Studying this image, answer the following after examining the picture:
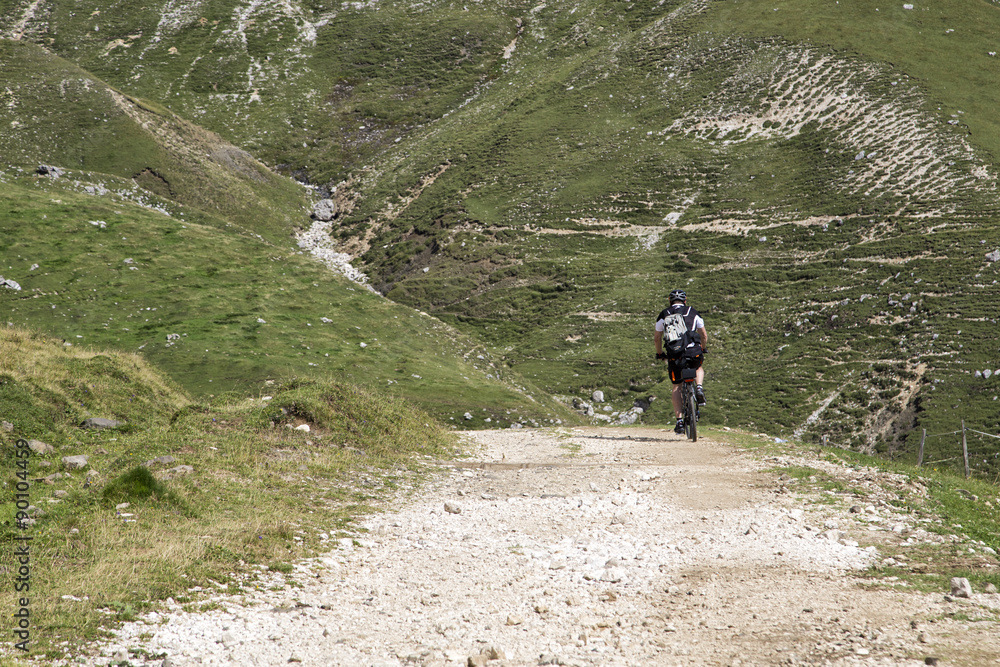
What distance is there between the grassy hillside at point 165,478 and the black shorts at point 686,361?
5.97 metres

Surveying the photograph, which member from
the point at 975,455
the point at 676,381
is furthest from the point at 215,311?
the point at 975,455

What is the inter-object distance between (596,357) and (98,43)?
107 metres

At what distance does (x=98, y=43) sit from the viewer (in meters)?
115

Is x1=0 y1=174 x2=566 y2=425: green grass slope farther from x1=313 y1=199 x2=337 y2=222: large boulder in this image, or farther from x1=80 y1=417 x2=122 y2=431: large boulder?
x1=313 y1=199 x2=337 y2=222: large boulder

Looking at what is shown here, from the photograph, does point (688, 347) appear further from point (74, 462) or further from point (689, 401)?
point (74, 462)

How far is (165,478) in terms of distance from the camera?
1097 centimetres

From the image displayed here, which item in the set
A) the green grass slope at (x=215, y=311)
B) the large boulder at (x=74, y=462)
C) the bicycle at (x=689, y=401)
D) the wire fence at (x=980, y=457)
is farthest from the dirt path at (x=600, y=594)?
the wire fence at (x=980, y=457)

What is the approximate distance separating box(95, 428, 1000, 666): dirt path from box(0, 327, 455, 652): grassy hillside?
0.56 metres

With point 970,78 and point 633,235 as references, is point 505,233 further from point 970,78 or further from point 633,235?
point 970,78

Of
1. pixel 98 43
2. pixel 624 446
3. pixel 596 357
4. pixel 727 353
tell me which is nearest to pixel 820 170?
pixel 727 353

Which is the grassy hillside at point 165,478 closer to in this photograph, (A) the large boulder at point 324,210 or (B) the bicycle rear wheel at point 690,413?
(B) the bicycle rear wheel at point 690,413

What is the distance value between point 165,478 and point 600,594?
22.9 feet

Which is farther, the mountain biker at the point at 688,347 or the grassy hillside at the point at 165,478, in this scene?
the mountain biker at the point at 688,347

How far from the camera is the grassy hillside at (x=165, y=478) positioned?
734cm
